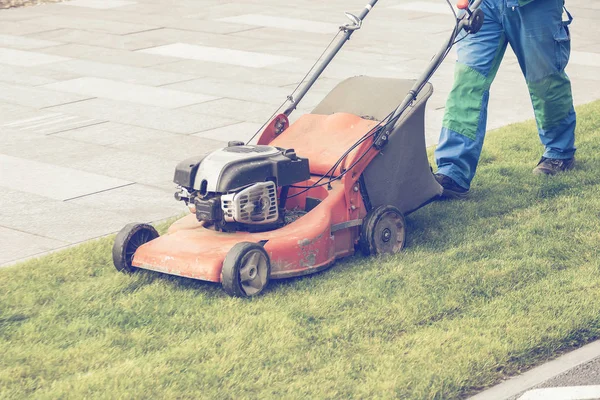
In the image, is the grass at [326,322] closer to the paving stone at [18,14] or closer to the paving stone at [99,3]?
the paving stone at [18,14]

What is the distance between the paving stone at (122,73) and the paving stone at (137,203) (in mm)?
3450

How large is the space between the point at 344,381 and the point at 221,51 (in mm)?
8096

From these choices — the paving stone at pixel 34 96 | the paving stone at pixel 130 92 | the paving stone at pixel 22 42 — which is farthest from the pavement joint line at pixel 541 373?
the paving stone at pixel 22 42

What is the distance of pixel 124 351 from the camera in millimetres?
4281

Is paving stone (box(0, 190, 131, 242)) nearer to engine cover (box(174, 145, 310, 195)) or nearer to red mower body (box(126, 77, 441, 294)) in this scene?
red mower body (box(126, 77, 441, 294))

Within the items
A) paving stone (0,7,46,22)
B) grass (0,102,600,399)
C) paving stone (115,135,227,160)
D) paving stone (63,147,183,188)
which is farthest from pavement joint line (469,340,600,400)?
paving stone (0,7,46,22)

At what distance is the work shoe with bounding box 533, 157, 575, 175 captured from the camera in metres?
6.83

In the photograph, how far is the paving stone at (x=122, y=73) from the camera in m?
10.2

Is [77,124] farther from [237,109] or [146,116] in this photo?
[237,109]

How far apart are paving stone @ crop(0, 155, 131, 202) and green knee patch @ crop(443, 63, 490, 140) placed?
213 cm

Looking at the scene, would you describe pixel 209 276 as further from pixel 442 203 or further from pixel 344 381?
pixel 442 203

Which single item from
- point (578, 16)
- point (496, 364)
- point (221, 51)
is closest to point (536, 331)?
point (496, 364)

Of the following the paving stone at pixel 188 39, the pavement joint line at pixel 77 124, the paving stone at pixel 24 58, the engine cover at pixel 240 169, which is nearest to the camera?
the engine cover at pixel 240 169

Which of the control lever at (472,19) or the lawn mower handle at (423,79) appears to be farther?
the control lever at (472,19)
